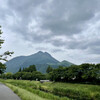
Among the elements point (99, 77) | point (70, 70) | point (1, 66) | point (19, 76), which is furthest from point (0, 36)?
point (19, 76)

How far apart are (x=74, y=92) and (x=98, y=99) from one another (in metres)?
6.18

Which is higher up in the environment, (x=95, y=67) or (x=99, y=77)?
(x=95, y=67)

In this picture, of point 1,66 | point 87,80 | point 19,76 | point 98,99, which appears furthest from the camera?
point 19,76

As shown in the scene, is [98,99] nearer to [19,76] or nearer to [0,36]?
[0,36]

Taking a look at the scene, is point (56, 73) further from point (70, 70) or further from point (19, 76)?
point (19, 76)

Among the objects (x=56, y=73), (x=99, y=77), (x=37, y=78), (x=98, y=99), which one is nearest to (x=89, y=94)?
(x=98, y=99)

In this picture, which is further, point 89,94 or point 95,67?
point 95,67

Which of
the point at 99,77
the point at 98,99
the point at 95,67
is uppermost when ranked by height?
the point at 95,67

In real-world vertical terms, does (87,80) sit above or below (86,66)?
below

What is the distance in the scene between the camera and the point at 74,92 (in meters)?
30.2

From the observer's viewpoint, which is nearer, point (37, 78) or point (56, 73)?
point (56, 73)

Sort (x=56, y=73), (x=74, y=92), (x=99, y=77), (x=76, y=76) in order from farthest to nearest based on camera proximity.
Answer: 1. (x=56, y=73)
2. (x=76, y=76)
3. (x=99, y=77)
4. (x=74, y=92)

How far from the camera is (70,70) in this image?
64562 millimetres

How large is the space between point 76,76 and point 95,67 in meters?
8.72
